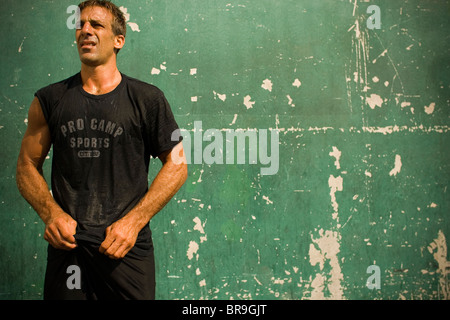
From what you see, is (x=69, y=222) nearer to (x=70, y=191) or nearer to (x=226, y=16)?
(x=70, y=191)

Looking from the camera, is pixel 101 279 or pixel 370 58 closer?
pixel 101 279

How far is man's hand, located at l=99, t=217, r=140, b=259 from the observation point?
159cm

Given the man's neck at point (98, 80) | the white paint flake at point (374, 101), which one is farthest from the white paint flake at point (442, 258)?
the man's neck at point (98, 80)

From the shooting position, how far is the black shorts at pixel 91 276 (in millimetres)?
1649

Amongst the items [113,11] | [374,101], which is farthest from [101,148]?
[374,101]

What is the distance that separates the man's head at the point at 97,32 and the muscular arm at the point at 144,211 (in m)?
0.52

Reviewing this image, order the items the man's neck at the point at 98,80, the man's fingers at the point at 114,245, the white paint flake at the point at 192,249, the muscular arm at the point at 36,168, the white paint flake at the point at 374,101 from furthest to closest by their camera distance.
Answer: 1. the white paint flake at the point at 374,101
2. the white paint flake at the point at 192,249
3. the man's neck at the point at 98,80
4. the muscular arm at the point at 36,168
5. the man's fingers at the point at 114,245

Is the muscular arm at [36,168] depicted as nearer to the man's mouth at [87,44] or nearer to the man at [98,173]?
the man at [98,173]

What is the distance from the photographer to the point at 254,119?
305 cm

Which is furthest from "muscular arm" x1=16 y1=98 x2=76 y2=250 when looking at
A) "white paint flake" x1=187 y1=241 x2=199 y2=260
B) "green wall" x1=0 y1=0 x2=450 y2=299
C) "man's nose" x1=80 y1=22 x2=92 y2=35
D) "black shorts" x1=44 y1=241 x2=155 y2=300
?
"white paint flake" x1=187 y1=241 x2=199 y2=260

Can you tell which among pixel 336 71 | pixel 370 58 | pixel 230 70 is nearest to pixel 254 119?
pixel 230 70

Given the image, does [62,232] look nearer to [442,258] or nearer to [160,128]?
Result: [160,128]

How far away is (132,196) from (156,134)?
28 cm

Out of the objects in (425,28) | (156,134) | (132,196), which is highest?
(425,28)
